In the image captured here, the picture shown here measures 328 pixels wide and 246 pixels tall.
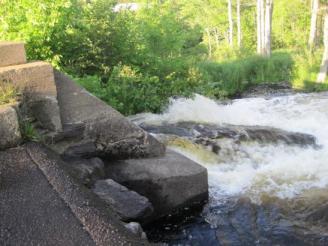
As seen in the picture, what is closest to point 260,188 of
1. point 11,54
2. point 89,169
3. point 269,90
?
point 89,169

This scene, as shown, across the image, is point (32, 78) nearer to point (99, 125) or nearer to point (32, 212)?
point (99, 125)

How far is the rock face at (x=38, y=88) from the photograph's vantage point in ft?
19.3

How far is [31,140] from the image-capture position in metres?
5.45

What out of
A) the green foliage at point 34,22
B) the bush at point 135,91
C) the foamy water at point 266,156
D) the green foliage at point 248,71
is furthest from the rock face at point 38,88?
the green foliage at point 248,71

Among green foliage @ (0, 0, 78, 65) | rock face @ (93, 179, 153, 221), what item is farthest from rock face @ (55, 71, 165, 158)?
green foliage @ (0, 0, 78, 65)

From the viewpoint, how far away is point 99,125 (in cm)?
696

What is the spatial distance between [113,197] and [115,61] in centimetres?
642

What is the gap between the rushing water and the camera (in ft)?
20.4

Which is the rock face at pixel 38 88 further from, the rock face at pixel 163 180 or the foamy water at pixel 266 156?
the foamy water at pixel 266 156

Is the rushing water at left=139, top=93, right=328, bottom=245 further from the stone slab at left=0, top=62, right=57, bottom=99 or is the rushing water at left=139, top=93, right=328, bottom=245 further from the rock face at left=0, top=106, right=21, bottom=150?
the stone slab at left=0, top=62, right=57, bottom=99

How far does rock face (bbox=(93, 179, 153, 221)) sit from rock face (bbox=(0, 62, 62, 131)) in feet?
3.68

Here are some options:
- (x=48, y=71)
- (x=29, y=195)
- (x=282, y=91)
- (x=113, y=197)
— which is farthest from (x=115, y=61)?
(x=282, y=91)

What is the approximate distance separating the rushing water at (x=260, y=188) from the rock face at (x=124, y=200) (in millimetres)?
611

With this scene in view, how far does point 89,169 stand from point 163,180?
1.04 m
